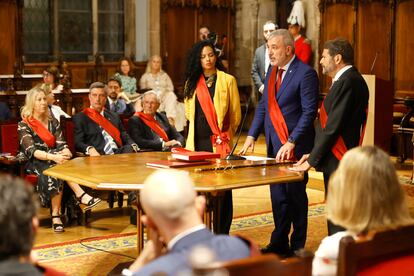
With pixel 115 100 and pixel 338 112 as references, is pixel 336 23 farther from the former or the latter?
pixel 338 112

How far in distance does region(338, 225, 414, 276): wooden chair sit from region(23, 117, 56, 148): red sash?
169 inches

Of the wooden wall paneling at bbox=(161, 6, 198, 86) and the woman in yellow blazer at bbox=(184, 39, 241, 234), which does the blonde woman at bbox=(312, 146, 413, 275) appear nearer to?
the woman in yellow blazer at bbox=(184, 39, 241, 234)

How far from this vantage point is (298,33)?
1107 centimetres

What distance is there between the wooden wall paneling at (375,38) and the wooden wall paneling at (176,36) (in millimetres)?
2849

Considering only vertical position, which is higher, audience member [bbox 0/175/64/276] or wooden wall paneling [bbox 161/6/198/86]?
wooden wall paneling [bbox 161/6/198/86]

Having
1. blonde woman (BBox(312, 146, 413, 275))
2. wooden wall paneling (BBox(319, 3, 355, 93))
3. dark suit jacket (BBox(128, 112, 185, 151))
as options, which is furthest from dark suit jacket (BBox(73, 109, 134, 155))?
wooden wall paneling (BBox(319, 3, 355, 93))

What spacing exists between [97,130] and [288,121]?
6.91ft

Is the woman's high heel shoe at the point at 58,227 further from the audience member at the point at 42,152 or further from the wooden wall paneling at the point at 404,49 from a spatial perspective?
the wooden wall paneling at the point at 404,49

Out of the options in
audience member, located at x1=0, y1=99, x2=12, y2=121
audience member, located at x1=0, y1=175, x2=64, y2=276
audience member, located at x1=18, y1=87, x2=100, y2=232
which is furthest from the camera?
audience member, located at x1=0, y1=99, x2=12, y2=121

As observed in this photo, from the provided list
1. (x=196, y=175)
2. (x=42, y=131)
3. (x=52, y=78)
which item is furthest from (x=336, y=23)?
(x=196, y=175)

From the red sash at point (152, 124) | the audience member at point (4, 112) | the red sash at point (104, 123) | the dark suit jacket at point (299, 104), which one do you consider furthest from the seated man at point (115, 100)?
the dark suit jacket at point (299, 104)

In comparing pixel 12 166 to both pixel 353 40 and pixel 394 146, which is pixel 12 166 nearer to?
pixel 394 146

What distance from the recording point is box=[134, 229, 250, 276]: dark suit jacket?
Result: 2.23m

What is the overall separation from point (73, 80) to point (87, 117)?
553cm
